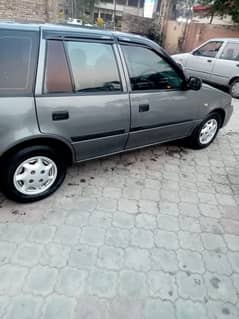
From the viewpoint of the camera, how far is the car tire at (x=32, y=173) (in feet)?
7.45

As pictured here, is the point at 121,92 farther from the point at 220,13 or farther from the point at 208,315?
the point at 220,13

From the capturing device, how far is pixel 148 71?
2.90 meters

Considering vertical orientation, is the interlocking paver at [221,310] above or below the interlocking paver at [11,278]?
below

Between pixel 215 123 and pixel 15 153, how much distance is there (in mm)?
3110

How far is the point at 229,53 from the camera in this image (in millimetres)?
7371

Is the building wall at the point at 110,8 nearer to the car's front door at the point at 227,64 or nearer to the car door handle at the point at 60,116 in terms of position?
the car's front door at the point at 227,64

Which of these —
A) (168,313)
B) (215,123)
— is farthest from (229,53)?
(168,313)

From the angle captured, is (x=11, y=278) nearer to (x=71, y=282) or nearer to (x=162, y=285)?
(x=71, y=282)

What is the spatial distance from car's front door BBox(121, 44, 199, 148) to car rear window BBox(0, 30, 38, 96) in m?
1.01

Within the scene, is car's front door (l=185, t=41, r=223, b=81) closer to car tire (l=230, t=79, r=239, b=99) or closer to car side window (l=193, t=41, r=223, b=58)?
car side window (l=193, t=41, r=223, b=58)

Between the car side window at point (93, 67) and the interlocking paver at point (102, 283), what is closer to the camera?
the interlocking paver at point (102, 283)

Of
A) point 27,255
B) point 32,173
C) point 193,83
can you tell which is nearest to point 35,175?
point 32,173

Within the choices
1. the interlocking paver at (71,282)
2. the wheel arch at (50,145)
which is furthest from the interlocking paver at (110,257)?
the wheel arch at (50,145)

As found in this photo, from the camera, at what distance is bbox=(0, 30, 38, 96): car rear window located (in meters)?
2.01
